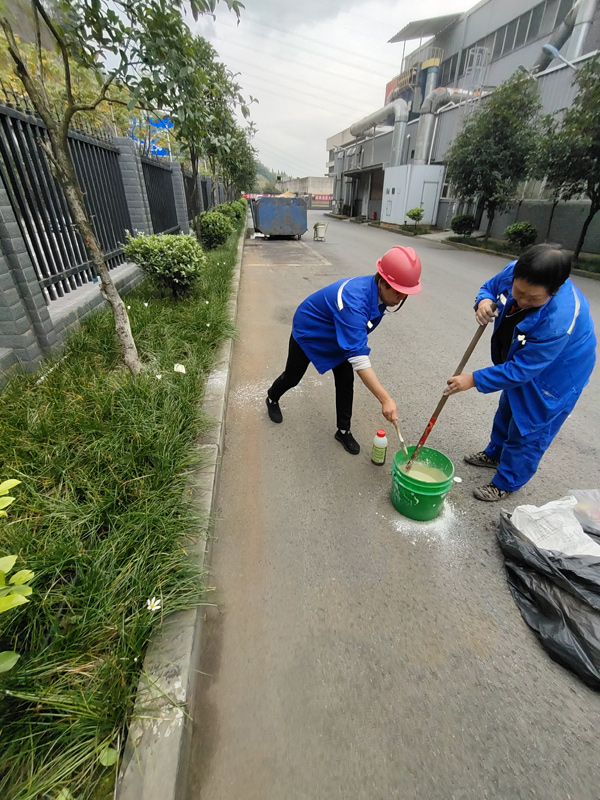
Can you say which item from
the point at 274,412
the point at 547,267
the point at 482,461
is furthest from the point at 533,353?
the point at 274,412

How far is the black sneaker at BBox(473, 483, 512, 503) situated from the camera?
254 cm

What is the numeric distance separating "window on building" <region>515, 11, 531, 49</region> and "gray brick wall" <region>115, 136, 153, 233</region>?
24.1 meters

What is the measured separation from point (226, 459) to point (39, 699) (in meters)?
1.79

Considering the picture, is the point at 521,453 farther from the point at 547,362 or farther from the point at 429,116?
the point at 429,116

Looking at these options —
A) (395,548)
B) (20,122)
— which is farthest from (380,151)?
(395,548)

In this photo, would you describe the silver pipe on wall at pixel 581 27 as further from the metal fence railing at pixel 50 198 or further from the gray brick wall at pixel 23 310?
the gray brick wall at pixel 23 310

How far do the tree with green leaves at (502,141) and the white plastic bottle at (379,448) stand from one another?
14440 millimetres

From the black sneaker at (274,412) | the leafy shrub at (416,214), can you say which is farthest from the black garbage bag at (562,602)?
the leafy shrub at (416,214)

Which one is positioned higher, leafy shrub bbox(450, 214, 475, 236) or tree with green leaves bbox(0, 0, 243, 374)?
tree with green leaves bbox(0, 0, 243, 374)

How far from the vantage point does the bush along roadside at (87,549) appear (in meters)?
1.25

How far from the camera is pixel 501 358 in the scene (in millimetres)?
2533

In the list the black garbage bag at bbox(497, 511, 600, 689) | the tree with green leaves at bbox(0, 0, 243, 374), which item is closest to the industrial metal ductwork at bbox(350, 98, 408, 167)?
the tree with green leaves at bbox(0, 0, 243, 374)

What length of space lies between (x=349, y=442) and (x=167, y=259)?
369 centimetres

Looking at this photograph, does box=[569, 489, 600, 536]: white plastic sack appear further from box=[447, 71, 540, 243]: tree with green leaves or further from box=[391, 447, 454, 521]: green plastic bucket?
box=[447, 71, 540, 243]: tree with green leaves
